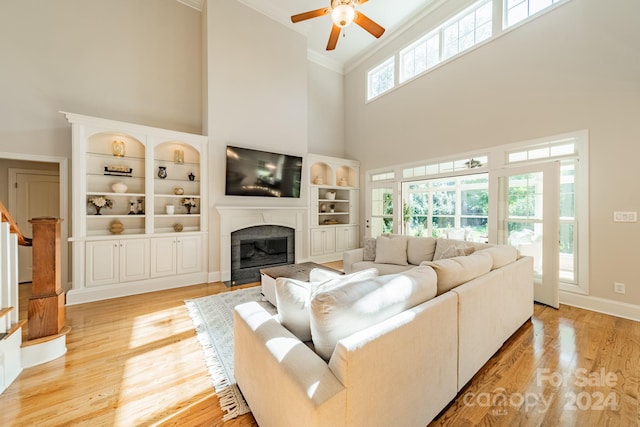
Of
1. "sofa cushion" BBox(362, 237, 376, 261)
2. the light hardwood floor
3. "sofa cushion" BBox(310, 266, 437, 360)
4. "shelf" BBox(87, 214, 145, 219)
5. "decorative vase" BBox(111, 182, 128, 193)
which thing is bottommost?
the light hardwood floor

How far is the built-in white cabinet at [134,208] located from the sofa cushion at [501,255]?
427cm

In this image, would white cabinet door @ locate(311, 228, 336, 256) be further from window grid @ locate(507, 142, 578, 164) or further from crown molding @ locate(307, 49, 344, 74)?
crown molding @ locate(307, 49, 344, 74)

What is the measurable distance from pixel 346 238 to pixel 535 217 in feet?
12.8

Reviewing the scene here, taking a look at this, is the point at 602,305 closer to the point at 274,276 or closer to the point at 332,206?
the point at 274,276

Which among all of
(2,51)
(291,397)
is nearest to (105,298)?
(2,51)

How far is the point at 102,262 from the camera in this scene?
3609 millimetres

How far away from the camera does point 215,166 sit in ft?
14.9

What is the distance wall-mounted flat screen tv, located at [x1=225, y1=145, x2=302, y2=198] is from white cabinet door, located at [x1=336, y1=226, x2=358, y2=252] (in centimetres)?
167

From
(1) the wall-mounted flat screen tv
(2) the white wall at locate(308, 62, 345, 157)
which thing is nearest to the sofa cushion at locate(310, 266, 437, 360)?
(1) the wall-mounted flat screen tv

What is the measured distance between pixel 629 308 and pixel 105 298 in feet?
22.2

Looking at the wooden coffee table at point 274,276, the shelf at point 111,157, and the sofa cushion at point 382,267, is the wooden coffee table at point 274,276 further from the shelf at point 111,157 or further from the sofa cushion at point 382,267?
the shelf at point 111,157

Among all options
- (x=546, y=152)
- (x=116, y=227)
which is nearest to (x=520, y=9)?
(x=546, y=152)

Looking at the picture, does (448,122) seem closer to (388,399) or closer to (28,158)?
(388,399)

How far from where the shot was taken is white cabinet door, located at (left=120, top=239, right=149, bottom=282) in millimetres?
3750
